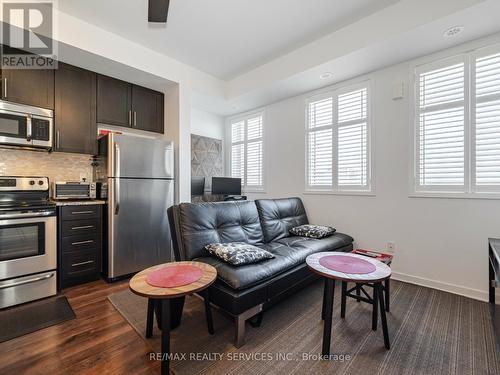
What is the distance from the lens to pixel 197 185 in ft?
14.0

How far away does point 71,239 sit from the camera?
2.61 metres

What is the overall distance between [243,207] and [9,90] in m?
2.79

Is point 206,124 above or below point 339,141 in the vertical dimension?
above

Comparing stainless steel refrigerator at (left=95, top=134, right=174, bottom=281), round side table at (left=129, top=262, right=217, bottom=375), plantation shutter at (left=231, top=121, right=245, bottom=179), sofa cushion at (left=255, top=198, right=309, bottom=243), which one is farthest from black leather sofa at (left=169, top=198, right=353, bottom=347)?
plantation shutter at (left=231, top=121, right=245, bottom=179)

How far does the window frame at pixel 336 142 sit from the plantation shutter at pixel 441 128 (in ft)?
1.68

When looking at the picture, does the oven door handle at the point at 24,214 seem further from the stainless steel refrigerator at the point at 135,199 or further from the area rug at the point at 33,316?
the area rug at the point at 33,316

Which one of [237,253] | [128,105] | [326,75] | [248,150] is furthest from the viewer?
[248,150]

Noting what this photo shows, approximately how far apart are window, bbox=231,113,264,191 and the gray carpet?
2601 mm

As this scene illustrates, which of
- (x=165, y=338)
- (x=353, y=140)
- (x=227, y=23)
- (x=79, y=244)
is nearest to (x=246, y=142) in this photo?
(x=353, y=140)

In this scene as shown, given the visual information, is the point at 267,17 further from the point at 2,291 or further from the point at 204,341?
the point at 2,291

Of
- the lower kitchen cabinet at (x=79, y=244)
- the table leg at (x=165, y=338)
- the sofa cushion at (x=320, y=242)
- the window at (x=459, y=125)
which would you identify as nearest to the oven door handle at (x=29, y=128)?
→ the lower kitchen cabinet at (x=79, y=244)

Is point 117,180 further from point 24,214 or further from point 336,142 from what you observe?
point 336,142

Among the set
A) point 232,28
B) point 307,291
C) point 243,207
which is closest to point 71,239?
point 243,207

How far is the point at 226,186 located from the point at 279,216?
4.60 feet
